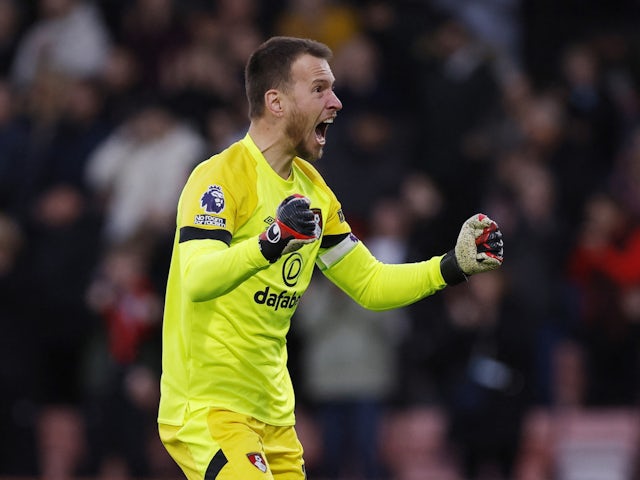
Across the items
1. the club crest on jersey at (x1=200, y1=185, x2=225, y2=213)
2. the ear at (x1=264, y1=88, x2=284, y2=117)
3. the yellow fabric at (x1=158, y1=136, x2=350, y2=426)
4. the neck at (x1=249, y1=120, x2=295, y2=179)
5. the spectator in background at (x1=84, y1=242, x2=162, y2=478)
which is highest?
the ear at (x1=264, y1=88, x2=284, y2=117)

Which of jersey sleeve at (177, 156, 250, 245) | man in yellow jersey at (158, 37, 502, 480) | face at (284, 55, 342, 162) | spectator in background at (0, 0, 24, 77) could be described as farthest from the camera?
spectator in background at (0, 0, 24, 77)

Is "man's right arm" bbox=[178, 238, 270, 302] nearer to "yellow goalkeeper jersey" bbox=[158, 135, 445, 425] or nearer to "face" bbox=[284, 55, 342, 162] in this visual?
"yellow goalkeeper jersey" bbox=[158, 135, 445, 425]

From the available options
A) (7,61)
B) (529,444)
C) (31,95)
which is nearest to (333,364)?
(529,444)

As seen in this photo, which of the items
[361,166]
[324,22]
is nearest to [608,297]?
[361,166]

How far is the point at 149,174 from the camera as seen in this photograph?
11758 mm

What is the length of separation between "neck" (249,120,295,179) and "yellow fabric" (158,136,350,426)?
4 centimetres

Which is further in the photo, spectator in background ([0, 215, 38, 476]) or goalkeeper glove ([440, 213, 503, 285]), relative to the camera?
spectator in background ([0, 215, 38, 476])

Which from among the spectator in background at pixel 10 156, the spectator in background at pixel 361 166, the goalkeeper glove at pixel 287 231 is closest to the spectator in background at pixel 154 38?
the spectator in background at pixel 10 156

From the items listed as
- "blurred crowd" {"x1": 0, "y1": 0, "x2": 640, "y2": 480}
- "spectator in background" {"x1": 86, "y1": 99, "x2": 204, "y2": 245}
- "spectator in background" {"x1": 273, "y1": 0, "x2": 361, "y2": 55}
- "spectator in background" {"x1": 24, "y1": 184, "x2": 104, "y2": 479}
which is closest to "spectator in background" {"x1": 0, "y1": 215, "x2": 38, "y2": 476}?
"blurred crowd" {"x1": 0, "y1": 0, "x2": 640, "y2": 480}

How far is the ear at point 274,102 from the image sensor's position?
19.9 ft

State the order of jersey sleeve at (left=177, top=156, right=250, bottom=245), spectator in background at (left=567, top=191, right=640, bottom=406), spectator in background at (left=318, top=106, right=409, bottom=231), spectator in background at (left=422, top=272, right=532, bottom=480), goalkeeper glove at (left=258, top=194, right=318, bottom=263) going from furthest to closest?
spectator in background at (left=318, top=106, right=409, bottom=231)
spectator in background at (left=567, top=191, right=640, bottom=406)
spectator in background at (left=422, top=272, right=532, bottom=480)
jersey sleeve at (left=177, top=156, right=250, bottom=245)
goalkeeper glove at (left=258, top=194, right=318, bottom=263)

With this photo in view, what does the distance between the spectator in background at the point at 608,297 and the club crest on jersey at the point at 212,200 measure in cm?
588

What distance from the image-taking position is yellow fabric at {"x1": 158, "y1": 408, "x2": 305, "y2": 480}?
5687 millimetres

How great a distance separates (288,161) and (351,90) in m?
5.77
